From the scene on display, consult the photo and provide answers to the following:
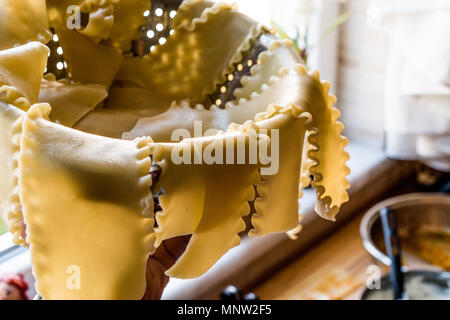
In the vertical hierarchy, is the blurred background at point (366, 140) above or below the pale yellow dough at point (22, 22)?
below

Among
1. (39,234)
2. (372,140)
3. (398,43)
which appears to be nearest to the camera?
(39,234)

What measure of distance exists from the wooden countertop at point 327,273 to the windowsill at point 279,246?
18 mm

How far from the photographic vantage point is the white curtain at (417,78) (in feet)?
2.98

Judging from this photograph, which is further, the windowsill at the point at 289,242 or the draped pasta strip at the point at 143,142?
the windowsill at the point at 289,242

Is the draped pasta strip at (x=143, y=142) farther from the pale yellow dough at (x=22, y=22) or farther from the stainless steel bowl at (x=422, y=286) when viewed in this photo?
the stainless steel bowl at (x=422, y=286)

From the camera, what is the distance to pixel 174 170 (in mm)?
235

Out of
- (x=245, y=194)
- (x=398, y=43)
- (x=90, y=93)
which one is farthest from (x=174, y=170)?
(x=398, y=43)

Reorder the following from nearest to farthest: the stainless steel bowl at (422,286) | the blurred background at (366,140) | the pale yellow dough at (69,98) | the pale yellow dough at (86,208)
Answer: the pale yellow dough at (86,208) < the pale yellow dough at (69,98) < the stainless steel bowl at (422,286) < the blurred background at (366,140)

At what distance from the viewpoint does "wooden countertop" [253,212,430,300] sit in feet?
3.05

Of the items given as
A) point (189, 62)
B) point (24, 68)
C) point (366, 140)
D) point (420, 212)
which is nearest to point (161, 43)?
point (189, 62)

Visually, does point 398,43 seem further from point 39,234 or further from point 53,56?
point 39,234

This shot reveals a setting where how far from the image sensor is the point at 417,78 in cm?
97

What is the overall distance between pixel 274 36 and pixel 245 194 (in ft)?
0.52

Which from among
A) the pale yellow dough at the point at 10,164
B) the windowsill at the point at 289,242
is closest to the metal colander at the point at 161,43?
the pale yellow dough at the point at 10,164
